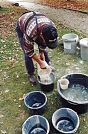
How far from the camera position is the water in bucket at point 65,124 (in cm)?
327

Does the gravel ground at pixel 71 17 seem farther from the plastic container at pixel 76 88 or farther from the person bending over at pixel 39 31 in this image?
the person bending over at pixel 39 31

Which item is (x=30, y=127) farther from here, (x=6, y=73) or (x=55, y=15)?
(x=55, y=15)

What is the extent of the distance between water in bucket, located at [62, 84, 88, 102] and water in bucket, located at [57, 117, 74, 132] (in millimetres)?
492

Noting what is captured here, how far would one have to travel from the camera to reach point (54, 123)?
320 cm

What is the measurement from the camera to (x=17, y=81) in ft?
14.6

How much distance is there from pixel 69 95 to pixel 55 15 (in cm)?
561

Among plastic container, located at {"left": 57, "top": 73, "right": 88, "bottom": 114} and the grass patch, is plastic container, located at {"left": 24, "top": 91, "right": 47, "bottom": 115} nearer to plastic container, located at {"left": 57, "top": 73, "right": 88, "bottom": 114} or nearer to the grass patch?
the grass patch

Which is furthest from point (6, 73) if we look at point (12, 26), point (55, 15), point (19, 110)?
point (55, 15)

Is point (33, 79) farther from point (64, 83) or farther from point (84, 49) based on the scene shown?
point (84, 49)

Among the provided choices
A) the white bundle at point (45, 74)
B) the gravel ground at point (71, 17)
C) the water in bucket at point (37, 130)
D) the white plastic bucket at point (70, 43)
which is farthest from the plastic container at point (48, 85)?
the gravel ground at point (71, 17)

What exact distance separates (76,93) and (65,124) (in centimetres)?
76

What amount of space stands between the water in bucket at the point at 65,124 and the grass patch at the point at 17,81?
126 mm

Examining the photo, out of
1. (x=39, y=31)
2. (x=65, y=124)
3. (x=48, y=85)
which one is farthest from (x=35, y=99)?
(x=39, y=31)

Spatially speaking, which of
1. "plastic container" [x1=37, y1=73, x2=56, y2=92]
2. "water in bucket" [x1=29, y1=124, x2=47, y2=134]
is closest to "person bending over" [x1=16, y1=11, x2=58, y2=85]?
"plastic container" [x1=37, y1=73, x2=56, y2=92]
